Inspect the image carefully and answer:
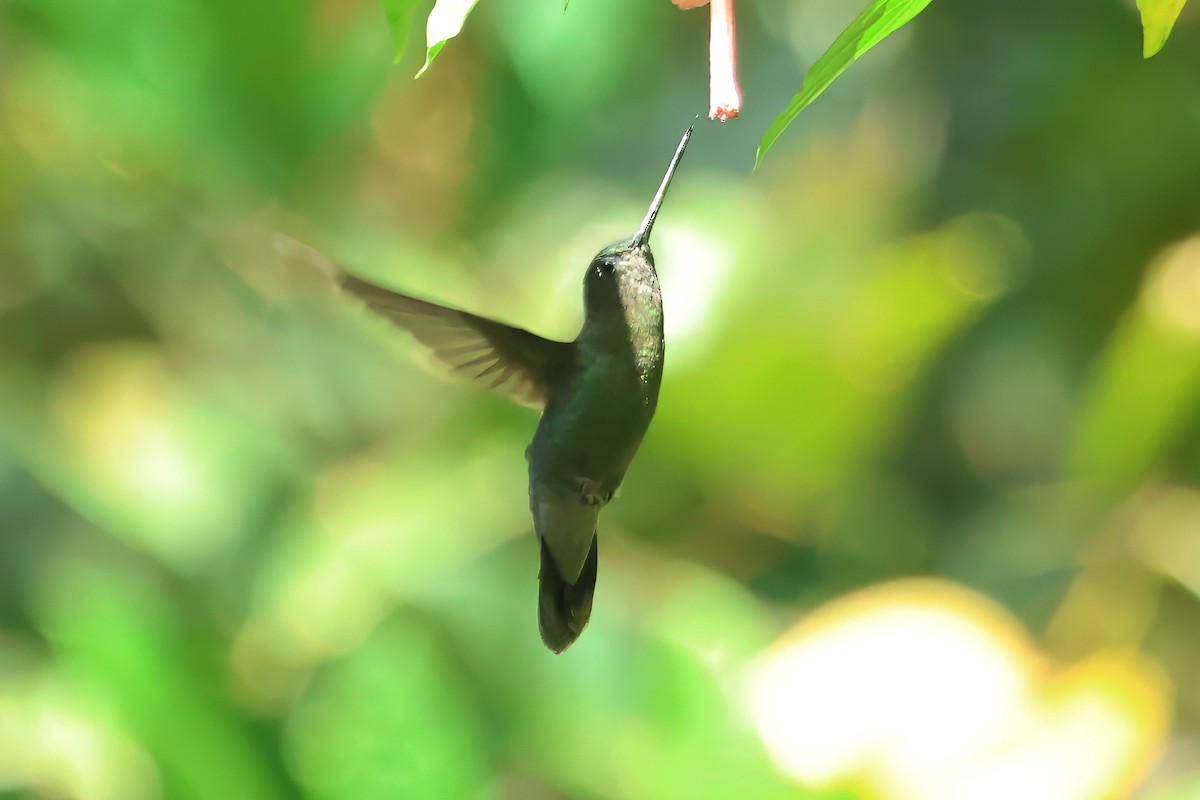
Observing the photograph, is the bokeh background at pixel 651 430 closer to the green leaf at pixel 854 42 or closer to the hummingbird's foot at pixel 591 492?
the hummingbird's foot at pixel 591 492

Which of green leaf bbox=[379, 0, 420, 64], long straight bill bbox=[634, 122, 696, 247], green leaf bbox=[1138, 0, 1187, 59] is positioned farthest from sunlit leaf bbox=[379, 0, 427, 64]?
green leaf bbox=[1138, 0, 1187, 59]

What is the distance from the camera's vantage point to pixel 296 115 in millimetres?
1436

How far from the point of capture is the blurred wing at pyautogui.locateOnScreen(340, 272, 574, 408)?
0.49 metres

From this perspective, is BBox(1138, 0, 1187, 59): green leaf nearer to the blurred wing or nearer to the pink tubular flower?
the pink tubular flower

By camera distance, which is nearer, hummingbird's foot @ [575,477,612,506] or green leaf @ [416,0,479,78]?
green leaf @ [416,0,479,78]

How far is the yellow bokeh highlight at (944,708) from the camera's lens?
1012 mm

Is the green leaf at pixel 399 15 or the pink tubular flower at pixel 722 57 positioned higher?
the green leaf at pixel 399 15

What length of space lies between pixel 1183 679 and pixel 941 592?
49 cm

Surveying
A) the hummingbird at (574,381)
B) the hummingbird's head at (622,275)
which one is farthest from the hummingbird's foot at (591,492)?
the hummingbird's head at (622,275)

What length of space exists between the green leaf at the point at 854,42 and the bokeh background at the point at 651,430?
2.67 ft

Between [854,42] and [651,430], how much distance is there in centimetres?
98

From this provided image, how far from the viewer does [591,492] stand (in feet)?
1.68

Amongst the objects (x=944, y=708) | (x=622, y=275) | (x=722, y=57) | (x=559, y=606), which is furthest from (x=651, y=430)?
(x=722, y=57)

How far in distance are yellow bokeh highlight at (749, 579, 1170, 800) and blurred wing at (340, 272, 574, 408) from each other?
61cm
